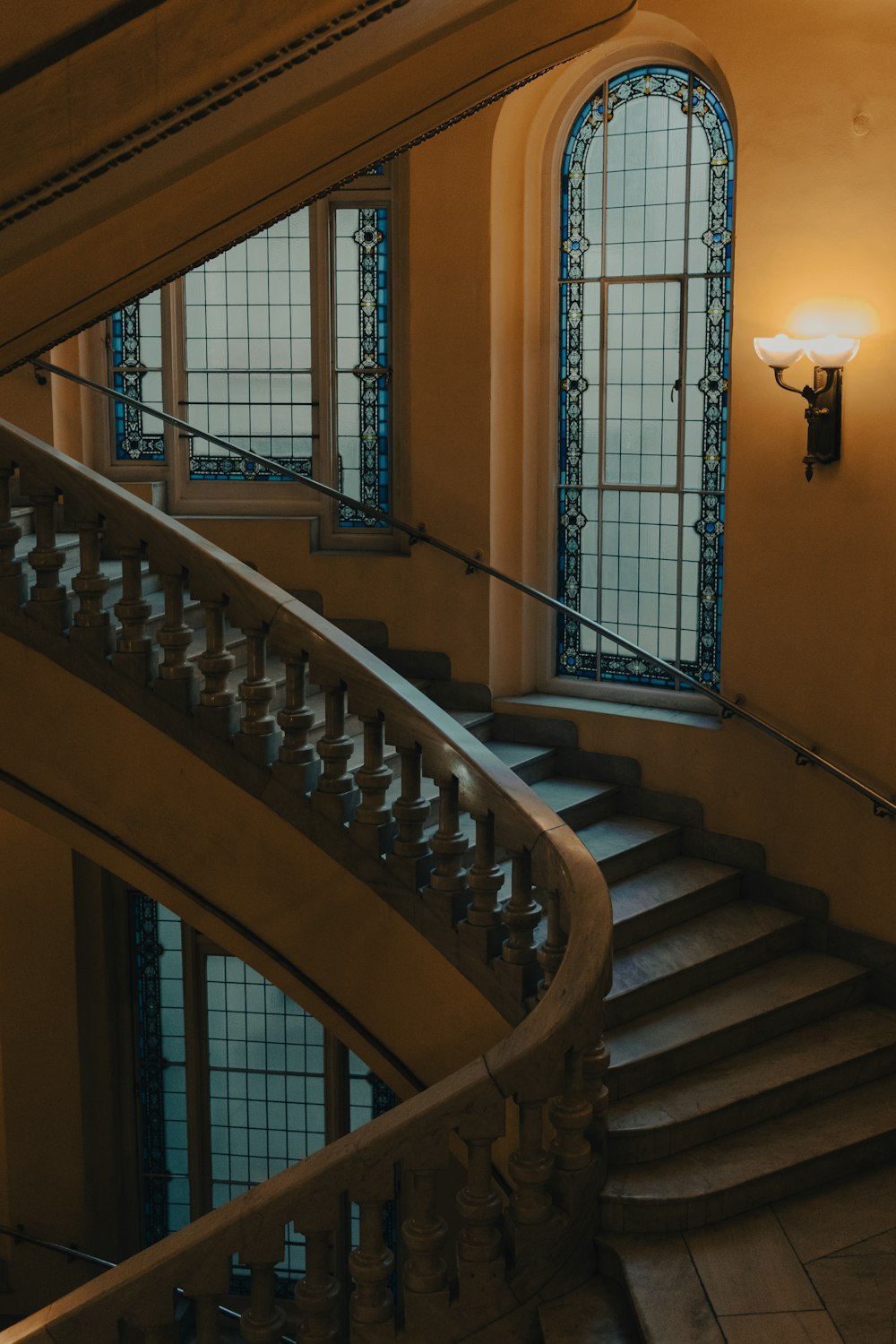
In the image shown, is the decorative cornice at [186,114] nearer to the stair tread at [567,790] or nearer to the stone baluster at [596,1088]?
the stone baluster at [596,1088]

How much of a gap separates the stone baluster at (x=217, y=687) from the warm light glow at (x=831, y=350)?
270 cm

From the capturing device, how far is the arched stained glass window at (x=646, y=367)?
22.3ft

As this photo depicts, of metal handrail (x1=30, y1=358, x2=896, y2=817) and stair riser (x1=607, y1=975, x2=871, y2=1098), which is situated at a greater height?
metal handrail (x1=30, y1=358, x2=896, y2=817)

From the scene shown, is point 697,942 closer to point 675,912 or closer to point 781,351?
point 675,912

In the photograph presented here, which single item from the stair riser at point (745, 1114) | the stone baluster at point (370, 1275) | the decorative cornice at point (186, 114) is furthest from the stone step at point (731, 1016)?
the decorative cornice at point (186, 114)

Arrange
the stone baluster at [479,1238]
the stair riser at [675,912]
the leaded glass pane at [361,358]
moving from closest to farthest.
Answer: the stone baluster at [479,1238] → the stair riser at [675,912] → the leaded glass pane at [361,358]

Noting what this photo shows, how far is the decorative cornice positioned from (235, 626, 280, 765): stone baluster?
130 inches

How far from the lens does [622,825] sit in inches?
273

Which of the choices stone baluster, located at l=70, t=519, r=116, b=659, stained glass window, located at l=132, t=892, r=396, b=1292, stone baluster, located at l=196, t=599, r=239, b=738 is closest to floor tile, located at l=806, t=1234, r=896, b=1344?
stone baluster, located at l=196, t=599, r=239, b=738

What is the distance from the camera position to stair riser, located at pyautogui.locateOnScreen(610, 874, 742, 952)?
616cm

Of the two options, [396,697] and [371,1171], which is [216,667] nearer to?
[396,697]

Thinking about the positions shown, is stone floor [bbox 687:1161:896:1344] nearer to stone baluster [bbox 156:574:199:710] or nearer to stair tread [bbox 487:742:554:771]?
stair tread [bbox 487:742:554:771]

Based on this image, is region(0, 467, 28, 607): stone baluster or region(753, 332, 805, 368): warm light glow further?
region(753, 332, 805, 368): warm light glow

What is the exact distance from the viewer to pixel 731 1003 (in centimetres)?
591
